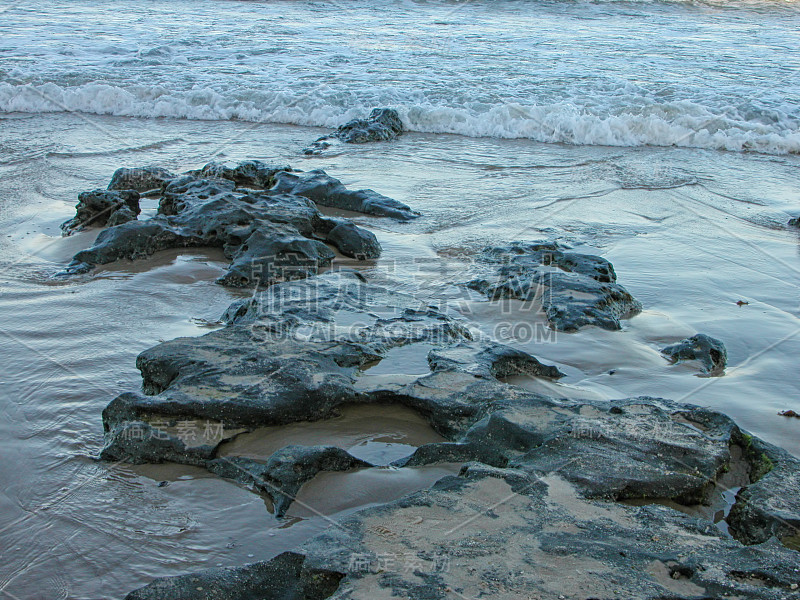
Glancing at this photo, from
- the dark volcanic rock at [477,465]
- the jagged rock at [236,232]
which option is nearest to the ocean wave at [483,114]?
the jagged rock at [236,232]

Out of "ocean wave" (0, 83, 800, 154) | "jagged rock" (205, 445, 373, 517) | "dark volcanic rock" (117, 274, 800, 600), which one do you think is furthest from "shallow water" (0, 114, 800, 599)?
"ocean wave" (0, 83, 800, 154)

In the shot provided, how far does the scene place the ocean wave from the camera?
8242 millimetres

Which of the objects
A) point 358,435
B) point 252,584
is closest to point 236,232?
point 358,435

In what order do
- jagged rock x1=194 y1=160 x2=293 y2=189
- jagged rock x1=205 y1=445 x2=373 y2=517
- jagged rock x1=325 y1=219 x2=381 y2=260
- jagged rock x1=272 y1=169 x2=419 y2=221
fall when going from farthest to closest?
jagged rock x1=194 y1=160 x2=293 y2=189 < jagged rock x1=272 y1=169 x2=419 y2=221 < jagged rock x1=325 y1=219 x2=381 y2=260 < jagged rock x1=205 y1=445 x2=373 y2=517

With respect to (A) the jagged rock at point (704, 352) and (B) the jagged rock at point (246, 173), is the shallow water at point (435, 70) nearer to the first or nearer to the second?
(B) the jagged rock at point (246, 173)

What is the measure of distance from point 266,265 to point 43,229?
1905 millimetres

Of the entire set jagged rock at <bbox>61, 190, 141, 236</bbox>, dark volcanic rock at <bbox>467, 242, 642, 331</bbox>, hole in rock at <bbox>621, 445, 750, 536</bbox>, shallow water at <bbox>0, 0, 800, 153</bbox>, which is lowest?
hole in rock at <bbox>621, 445, 750, 536</bbox>

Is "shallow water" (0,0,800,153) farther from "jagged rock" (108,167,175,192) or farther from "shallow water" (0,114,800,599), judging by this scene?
"jagged rock" (108,167,175,192)

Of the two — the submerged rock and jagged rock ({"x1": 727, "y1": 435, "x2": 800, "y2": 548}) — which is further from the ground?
the submerged rock

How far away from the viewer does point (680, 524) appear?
85.1 inches

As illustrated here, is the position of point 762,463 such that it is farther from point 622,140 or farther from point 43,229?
point 622,140

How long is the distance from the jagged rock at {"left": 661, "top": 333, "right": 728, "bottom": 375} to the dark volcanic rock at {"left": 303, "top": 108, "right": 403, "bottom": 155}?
500cm

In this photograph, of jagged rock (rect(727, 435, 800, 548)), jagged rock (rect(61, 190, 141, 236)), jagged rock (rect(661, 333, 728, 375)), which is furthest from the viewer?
jagged rock (rect(61, 190, 141, 236))

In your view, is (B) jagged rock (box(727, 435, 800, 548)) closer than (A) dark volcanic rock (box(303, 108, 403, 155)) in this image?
Yes
